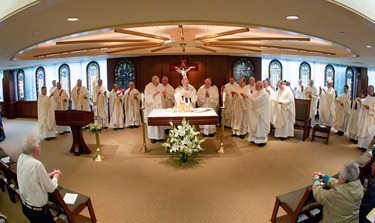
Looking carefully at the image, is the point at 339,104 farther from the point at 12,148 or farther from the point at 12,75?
the point at 12,75

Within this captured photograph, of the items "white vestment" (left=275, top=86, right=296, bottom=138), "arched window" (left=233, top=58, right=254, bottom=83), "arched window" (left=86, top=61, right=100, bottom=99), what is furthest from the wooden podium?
"arched window" (left=233, top=58, right=254, bottom=83)

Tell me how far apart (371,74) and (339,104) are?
5.81 meters

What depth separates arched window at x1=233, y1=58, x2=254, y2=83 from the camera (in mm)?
13328

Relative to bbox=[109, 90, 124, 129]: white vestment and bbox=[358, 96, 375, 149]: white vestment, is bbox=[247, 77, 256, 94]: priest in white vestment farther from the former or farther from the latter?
bbox=[109, 90, 124, 129]: white vestment

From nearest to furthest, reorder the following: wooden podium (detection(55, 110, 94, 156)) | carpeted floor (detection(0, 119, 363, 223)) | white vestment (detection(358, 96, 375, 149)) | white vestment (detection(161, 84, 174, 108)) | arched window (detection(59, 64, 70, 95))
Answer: carpeted floor (detection(0, 119, 363, 223))
wooden podium (detection(55, 110, 94, 156))
white vestment (detection(358, 96, 375, 149))
white vestment (detection(161, 84, 174, 108))
arched window (detection(59, 64, 70, 95))

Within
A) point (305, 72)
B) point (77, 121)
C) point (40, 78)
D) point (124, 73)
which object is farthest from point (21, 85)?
point (305, 72)

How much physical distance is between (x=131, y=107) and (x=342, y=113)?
803 centimetres

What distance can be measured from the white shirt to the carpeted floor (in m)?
1.42

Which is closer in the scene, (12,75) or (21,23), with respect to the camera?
(21,23)

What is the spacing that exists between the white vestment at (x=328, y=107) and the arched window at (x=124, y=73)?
8.44 m

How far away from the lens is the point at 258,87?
881 centimetres

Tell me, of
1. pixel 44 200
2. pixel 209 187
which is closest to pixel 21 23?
pixel 44 200

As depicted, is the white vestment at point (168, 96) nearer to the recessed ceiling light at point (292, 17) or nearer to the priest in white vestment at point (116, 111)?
the priest in white vestment at point (116, 111)

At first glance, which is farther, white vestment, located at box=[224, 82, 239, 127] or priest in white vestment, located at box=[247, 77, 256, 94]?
white vestment, located at box=[224, 82, 239, 127]
